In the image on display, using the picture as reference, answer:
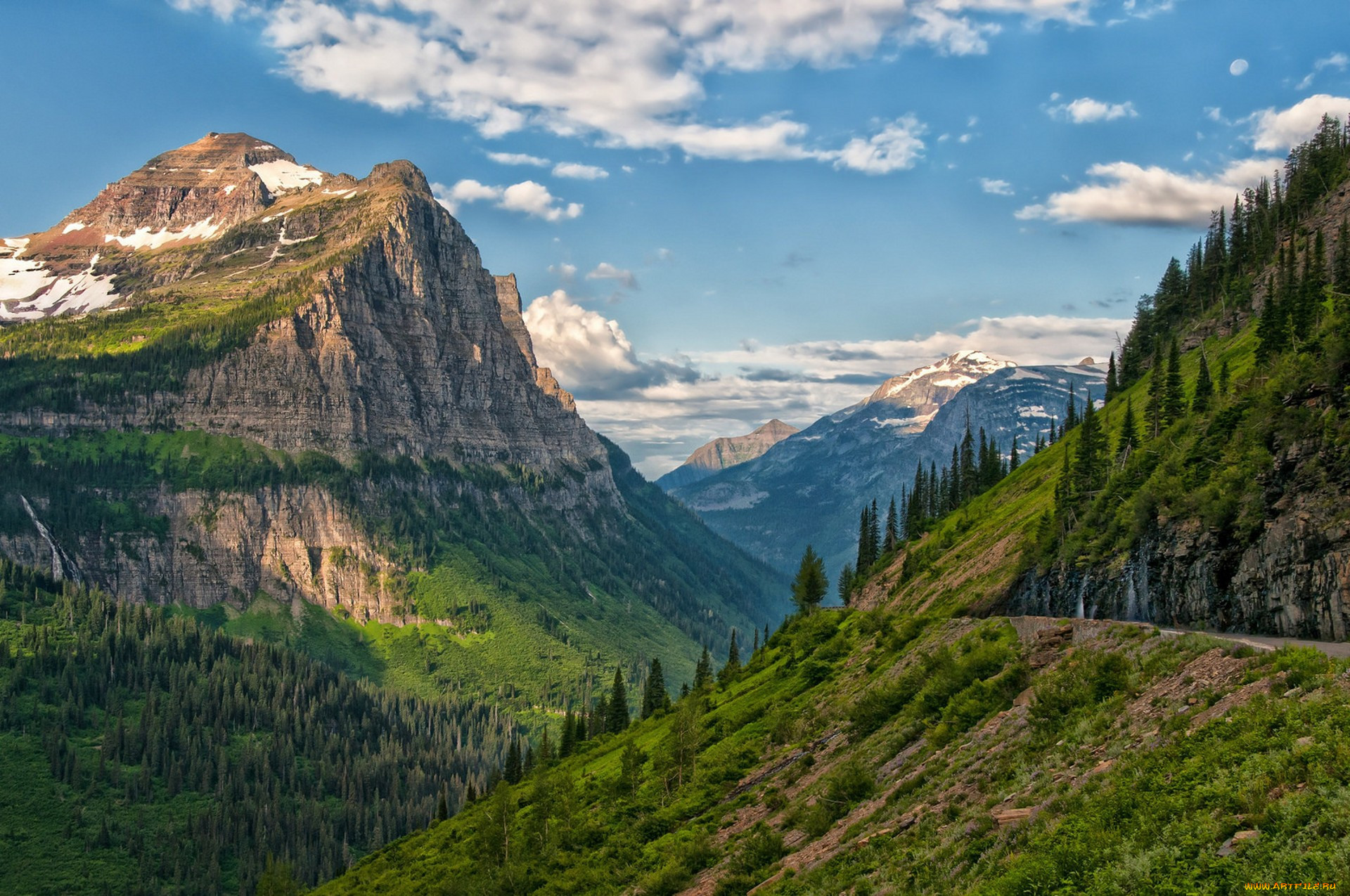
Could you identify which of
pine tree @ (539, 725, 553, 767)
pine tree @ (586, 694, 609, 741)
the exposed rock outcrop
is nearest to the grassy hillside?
the exposed rock outcrop

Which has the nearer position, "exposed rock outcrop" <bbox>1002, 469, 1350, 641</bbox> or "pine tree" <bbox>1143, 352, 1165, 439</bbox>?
"exposed rock outcrop" <bbox>1002, 469, 1350, 641</bbox>

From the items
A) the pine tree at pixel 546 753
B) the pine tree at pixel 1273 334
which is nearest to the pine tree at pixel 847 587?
the pine tree at pixel 546 753

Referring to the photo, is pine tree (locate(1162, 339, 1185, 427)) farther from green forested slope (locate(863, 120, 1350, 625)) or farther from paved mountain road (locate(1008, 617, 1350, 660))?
paved mountain road (locate(1008, 617, 1350, 660))

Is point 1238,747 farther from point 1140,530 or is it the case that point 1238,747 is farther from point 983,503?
point 983,503

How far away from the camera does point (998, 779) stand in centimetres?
2936

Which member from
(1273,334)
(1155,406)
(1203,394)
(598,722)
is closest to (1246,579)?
(1273,334)

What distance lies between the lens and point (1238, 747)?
72.8 feet

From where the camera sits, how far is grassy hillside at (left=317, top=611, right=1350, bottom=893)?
19859 mm

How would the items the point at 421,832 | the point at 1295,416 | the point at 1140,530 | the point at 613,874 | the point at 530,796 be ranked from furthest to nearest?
the point at 421,832, the point at 530,796, the point at 1140,530, the point at 1295,416, the point at 613,874

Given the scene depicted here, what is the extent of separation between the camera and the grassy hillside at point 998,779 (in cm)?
1986

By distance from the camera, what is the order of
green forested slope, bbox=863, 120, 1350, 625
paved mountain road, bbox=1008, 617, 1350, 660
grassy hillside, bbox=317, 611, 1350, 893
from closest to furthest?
grassy hillside, bbox=317, 611, 1350, 893, paved mountain road, bbox=1008, 617, 1350, 660, green forested slope, bbox=863, 120, 1350, 625

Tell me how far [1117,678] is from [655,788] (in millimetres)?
40900

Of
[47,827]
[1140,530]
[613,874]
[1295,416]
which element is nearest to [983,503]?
[1140,530]

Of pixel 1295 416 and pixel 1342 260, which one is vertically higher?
pixel 1342 260
